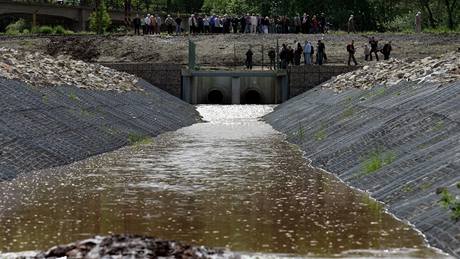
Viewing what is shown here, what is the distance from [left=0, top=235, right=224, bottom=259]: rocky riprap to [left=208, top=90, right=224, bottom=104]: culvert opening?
52418mm

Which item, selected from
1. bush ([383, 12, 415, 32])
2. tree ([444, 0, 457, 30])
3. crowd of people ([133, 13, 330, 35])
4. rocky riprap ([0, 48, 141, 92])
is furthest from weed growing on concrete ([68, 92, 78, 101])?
bush ([383, 12, 415, 32])

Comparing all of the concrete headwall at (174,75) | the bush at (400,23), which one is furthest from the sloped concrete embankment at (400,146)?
the bush at (400,23)

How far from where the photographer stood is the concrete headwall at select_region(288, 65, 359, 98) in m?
61.8

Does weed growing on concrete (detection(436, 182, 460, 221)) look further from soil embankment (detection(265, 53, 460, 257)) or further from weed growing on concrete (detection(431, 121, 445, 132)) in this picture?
weed growing on concrete (detection(431, 121, 445, 132))

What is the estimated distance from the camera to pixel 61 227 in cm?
1650

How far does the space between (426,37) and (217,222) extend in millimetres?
58650

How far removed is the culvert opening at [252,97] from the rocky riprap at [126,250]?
172 ft

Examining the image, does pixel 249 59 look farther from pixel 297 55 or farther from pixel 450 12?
pixel 450 12

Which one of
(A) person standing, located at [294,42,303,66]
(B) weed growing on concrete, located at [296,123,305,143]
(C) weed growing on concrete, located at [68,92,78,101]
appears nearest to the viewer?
(B) weed growing on concrete, located at [296,123,305,143]

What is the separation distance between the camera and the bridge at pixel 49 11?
390 feet

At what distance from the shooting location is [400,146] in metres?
23.7

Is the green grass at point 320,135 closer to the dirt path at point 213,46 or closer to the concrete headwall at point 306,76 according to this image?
the concrete headwall at point 306,76

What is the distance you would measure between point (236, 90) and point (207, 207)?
44.2 metres

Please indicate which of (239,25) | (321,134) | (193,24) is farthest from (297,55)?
(321,134)
